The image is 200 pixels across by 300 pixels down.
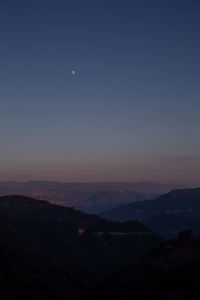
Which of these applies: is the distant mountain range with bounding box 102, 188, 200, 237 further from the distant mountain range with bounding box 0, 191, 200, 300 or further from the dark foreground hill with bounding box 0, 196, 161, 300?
the distant mountain range with bounding box 0, 191, 200, 300

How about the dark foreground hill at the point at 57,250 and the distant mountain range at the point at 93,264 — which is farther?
the dark foreground hill at the point at 57,250

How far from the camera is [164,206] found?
141000 millimetres

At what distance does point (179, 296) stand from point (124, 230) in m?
42.5

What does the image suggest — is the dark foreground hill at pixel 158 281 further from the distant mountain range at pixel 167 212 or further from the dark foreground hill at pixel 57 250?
the distant mountain range at pixel 167 212

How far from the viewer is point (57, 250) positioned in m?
45.5

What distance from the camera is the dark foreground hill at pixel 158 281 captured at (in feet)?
65.0

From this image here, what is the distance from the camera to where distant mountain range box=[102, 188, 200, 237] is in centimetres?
10130

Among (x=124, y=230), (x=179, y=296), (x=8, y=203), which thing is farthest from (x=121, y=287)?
(x=8, y=203)

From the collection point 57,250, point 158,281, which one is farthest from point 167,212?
point 158,281

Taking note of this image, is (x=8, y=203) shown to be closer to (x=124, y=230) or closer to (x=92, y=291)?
(x=124, y=230)

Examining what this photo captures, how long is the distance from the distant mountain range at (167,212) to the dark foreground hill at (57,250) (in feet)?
119

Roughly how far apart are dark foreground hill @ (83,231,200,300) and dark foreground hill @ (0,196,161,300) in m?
3.05

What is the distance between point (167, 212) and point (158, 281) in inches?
4472

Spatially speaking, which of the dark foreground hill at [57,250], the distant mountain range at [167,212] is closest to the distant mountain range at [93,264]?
the dark foreground hill at [57,250]
